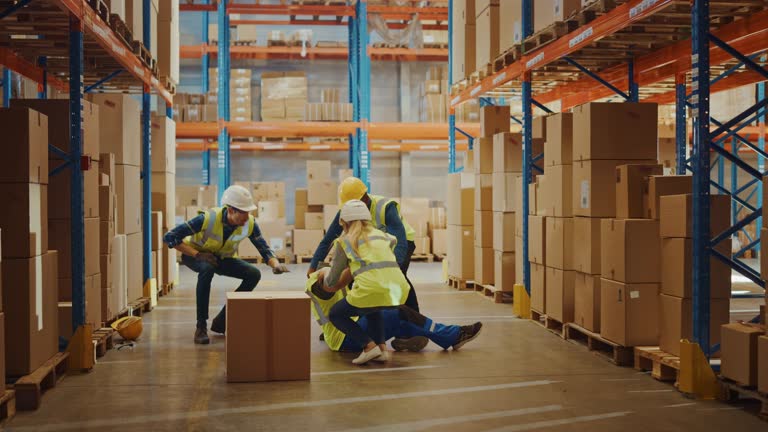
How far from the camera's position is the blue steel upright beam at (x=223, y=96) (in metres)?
17.3

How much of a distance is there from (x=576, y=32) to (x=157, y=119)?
627 cm

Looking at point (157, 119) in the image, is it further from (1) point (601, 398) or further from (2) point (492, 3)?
(1) point (601, 398)

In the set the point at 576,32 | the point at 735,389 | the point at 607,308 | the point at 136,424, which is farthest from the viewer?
the point at 576,32

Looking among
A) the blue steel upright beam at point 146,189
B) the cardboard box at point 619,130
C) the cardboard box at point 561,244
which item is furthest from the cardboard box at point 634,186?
the blue steel upright beam at point 146,189

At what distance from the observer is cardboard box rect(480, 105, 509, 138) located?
11320 mm

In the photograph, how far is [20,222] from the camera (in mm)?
5559

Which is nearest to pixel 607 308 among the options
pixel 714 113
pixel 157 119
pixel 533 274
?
pixel 533 274

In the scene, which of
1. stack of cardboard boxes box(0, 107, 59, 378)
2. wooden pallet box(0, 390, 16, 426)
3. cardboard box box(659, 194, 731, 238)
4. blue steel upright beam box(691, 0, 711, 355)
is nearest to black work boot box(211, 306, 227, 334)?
stack of cardboard boxes box(0, 107, 59, 378)

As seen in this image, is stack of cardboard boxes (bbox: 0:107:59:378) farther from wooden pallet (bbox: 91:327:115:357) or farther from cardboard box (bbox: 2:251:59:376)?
wooden pallet (bbox: 91:327:115:357)

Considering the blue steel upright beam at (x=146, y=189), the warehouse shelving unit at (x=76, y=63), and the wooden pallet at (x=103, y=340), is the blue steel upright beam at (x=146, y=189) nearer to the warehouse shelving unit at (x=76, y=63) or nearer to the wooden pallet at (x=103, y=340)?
the warehouse shelving unit at (x=76, y=63)

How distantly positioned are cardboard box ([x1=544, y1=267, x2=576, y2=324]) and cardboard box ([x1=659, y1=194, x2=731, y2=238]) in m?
1.82

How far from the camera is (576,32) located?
7.76m

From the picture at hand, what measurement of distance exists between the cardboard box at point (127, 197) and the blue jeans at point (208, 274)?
4.67ft

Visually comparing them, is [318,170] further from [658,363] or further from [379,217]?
[658,363]
